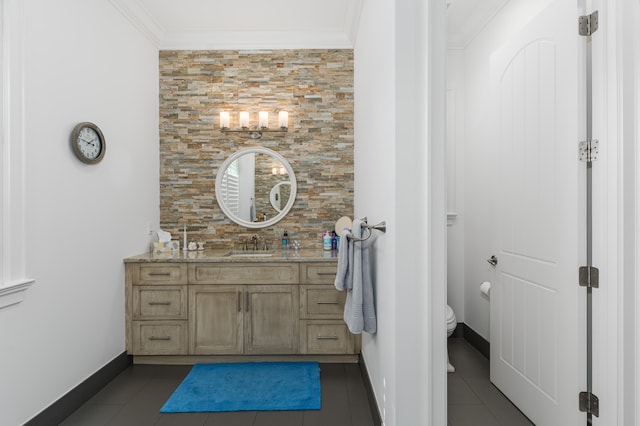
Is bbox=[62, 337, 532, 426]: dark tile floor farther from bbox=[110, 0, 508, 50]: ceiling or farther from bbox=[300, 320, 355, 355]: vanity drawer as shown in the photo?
bbox=[110, 0, 508, 50]: ceiling

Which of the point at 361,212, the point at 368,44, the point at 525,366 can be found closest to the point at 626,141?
the point at 525,366

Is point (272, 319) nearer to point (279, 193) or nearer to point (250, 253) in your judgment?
point (250, 253)

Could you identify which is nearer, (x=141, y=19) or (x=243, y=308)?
(x=243, y=308)

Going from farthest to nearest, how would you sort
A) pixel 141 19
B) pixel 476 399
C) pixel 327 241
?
pixel 327 241, pixel 141 19, pixel 476 399

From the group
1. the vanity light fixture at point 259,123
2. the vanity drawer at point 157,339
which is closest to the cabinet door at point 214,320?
the vanity drawer at point 157,339

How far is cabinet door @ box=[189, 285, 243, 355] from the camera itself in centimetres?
286

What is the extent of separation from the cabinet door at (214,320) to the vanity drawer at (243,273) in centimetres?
7

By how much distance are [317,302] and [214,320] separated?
832 mm

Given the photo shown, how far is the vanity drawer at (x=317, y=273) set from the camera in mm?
2887

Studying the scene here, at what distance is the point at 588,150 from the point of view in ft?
5.15

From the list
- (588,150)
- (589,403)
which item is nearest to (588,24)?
(588,150)

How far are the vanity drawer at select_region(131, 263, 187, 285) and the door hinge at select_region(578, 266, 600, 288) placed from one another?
258cm

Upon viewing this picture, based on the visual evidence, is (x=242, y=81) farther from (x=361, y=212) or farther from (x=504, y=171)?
(x=504, y=171)

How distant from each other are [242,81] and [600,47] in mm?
2818
